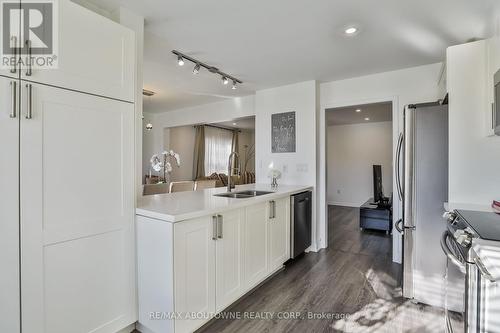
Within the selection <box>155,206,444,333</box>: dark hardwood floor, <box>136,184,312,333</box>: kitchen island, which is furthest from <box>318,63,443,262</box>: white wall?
<box>136,184,312,333</box>: kitchen island

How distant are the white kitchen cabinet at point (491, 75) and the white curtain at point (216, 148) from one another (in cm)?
679

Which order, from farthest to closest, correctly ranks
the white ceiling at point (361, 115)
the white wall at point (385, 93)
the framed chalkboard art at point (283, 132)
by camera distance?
the white ceiling at point (361, 115)
the framed chalkboard art at point (283, 132)
the white wall at point (385, 93)

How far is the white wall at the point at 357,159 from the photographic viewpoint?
6492 millimetres

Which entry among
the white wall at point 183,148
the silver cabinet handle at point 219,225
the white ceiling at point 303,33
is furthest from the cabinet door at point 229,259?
the white wall at point 183,148

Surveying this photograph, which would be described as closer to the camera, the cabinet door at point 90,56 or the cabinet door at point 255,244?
the cabinet door at point 90,56

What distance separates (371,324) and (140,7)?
2965mm

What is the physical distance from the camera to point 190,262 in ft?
5.40

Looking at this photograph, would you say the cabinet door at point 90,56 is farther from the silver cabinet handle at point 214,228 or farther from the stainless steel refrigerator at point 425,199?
the stainless steel refrigerator at point 425,199

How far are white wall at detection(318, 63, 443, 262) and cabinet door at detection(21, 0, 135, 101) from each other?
2.69 meters

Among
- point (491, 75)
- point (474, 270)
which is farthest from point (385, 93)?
point (474, 270)

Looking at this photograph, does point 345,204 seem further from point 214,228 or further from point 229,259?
point 214,228

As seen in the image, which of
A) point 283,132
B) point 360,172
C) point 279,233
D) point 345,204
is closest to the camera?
point 279,233

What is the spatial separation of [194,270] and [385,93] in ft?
10.2

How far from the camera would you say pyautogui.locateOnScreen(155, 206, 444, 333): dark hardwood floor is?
186 centimetres
